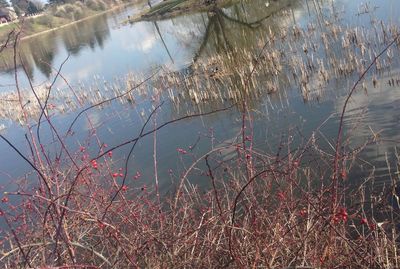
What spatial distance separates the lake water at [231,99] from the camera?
959cm

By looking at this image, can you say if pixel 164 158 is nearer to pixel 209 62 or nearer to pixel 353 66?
pixel 353 66

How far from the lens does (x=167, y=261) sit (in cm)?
390

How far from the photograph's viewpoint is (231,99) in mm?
13062

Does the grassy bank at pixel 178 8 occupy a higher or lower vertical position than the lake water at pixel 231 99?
A: higher

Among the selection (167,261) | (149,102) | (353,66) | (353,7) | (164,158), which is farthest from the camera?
(353,7)

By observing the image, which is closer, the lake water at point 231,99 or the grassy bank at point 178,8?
the lake water at point 231,99

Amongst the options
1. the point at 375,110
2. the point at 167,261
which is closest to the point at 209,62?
the point at 375,110

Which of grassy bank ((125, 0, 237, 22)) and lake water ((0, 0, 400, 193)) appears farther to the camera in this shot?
grassy bank ((125, 0, 237, 22))

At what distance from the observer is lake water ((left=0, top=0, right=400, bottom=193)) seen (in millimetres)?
9586

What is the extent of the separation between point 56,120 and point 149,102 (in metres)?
4.05

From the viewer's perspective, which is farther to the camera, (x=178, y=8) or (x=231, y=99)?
(x=178, y=8)

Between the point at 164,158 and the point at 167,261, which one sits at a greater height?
the point at 167,261

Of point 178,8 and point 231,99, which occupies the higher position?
point 178,8

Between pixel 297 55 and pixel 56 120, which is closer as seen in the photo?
pixel 297 55
